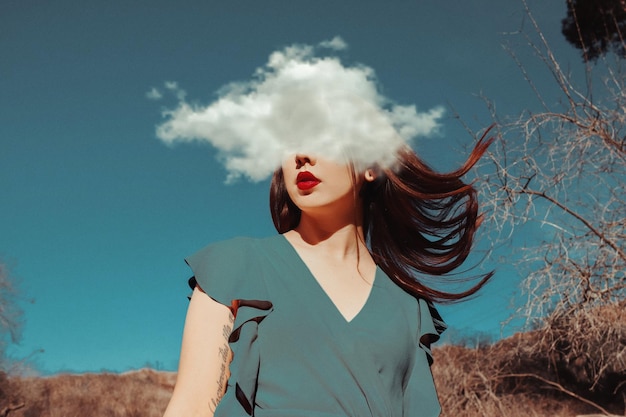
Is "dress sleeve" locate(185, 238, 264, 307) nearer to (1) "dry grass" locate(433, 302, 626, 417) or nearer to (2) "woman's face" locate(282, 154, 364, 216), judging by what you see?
(2) "woman's face" locate(282, 154, 364, 216)

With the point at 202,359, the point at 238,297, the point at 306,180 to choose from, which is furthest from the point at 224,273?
the point at 306,180

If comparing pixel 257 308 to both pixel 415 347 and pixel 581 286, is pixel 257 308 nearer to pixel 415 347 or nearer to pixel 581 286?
pixel 415 347

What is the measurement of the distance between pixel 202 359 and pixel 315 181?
0.51 m

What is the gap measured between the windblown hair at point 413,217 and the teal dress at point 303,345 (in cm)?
19

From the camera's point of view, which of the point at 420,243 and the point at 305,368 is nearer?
the point at 305,368

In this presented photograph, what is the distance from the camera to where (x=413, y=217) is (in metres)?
1.88

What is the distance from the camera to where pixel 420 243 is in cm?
191

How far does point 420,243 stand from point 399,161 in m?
0.25

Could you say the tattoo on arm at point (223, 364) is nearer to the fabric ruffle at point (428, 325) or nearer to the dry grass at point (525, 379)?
the fabric ruffle at point (428, 325)

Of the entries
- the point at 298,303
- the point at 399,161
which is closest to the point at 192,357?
the point at 298,303

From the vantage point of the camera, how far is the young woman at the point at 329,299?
136cm

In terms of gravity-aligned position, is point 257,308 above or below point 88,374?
below

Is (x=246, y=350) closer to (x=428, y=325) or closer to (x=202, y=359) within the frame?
(x=202, y=359)

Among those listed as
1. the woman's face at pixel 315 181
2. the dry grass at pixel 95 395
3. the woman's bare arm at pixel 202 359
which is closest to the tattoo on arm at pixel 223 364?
the woman's bare arm at pixel 202 359
